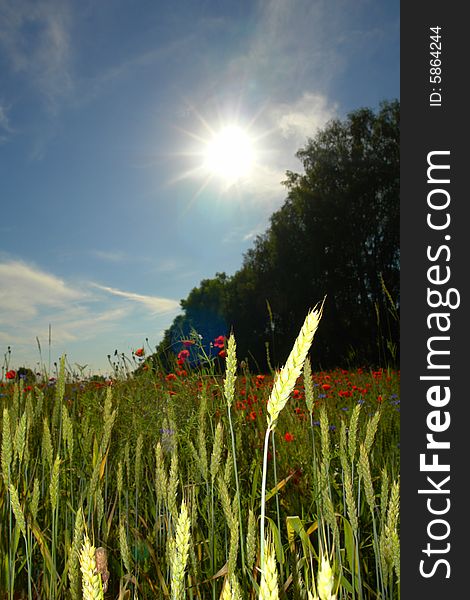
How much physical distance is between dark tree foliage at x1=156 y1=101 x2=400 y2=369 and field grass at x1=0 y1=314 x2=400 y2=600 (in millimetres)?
16645

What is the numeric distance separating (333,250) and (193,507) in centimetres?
2124

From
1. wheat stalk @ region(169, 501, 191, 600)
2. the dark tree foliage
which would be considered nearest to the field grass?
wheat stalk @ region(169, 501, 191, 600)

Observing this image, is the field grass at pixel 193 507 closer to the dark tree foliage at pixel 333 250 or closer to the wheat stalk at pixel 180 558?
the wheat stalk at pixel 180 558

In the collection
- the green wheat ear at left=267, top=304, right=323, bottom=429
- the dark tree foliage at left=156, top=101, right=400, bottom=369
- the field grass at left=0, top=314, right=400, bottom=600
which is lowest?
the field grass at left=0, top=314, right=400, bottom=600

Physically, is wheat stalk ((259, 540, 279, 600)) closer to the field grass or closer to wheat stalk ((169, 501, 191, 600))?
the field grass

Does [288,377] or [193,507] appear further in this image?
[193,507]

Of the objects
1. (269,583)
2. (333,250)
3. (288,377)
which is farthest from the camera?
(333,250)

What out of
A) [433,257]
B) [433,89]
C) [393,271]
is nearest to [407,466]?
[433,257]

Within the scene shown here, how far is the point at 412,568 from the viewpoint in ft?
5.00

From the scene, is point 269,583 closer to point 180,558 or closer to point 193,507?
point 180,558

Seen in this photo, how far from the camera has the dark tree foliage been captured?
21156mm

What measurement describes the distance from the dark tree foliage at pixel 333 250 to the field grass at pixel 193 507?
16645 millimetres

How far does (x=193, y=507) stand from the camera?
1.78 meters

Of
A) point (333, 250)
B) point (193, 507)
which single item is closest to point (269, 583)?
point (193, 507)
